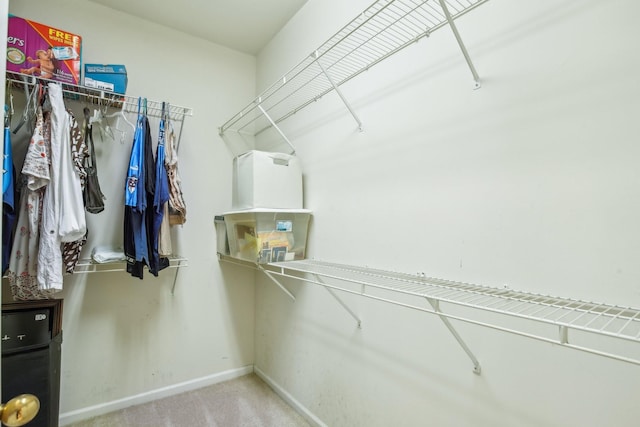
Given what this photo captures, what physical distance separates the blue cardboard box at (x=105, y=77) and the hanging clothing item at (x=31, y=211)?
34 centimetres

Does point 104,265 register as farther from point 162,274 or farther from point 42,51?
point 42,51

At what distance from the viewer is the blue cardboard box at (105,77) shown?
71.0 inches

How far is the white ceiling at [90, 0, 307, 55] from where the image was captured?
6.79ft

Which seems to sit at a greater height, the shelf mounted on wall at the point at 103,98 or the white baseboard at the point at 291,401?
the shelf mounted on wall at the point at 103,98

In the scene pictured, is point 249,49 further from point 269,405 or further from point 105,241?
point 269,405

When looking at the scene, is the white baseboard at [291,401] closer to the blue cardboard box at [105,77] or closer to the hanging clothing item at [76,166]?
the hanging clothing item at [76,166]

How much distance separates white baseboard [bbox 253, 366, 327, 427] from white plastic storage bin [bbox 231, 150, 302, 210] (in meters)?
1.27

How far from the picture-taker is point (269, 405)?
2119 millimetres

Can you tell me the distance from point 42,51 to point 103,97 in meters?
0.32

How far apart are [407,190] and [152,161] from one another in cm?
151

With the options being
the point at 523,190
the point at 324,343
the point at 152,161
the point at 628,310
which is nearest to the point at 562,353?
the point at 628,310

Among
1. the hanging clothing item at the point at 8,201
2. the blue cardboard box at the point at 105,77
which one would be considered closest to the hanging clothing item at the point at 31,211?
the hanging clothing item at the point at 8,201

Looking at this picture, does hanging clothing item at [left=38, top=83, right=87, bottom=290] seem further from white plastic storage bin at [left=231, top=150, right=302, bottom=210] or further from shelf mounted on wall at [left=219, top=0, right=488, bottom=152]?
shelf mounted on wall at [left=219, top=0, right=488, bottom=152]

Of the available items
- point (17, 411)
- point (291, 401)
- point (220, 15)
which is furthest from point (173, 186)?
point (291, 401)
